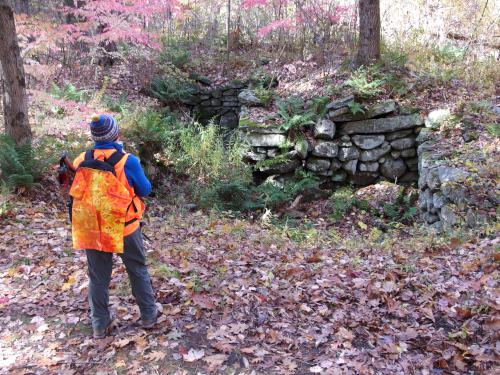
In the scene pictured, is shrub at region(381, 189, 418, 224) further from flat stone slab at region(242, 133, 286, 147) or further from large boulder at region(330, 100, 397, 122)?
flat stone slab at region(242, 133, 286, 147)

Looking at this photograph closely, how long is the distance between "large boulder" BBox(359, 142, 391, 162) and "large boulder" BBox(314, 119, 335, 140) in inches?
32.9

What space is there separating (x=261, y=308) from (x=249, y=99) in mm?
7899

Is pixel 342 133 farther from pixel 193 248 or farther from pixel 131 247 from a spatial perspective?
pixel 131 247

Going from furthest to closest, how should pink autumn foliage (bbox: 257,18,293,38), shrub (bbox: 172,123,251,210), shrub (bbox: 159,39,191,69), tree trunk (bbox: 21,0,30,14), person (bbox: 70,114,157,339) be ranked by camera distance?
tree trunk (bbox: 21,0,30,14) → shrub (bbox: 159,39,191,69) → pink autumn foliage (bbox: 257,18,293,38) → shrub (bbox: 172,123,251,210) → person (bbox: 70,114,157,339)

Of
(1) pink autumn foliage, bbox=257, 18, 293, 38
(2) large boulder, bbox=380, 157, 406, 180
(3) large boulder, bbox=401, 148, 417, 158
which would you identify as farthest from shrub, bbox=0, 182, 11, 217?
(1) pink autumn foliage, bbox=257, 18, 293, 38

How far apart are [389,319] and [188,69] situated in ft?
35.8

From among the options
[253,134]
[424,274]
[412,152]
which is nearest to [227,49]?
[253,134]

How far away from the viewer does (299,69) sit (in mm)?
11961

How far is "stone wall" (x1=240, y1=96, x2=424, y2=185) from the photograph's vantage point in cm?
953

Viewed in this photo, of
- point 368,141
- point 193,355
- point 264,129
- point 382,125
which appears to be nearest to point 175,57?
point 264,129

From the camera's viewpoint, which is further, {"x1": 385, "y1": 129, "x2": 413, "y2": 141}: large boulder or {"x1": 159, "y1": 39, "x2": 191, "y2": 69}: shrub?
{"x1": 159, "y1": 39, "x2": 191, "y2": 69}: shrub

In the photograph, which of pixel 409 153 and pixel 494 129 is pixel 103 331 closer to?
pixel 494 129

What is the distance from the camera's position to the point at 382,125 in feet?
31.3

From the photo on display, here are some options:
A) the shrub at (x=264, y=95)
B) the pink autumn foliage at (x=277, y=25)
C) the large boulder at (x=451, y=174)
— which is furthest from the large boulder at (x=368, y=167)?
the pink autumn foliage at (x=277, y=25)
